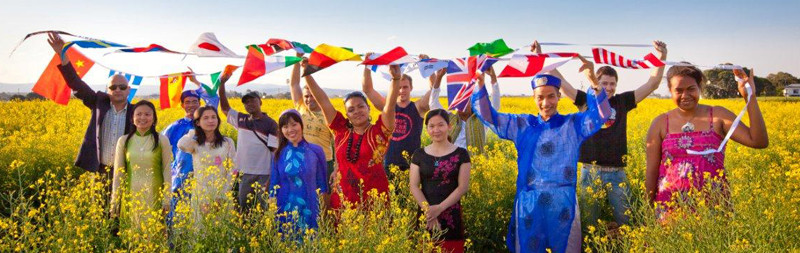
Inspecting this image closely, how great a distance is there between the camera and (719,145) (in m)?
3.55

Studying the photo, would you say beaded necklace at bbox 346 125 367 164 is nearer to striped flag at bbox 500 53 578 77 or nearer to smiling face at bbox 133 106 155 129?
striped flag at bbox 500 53 578 77

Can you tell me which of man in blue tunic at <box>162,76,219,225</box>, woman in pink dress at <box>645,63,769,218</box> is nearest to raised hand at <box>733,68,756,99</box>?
woman in pink dress at <box>645,63,769,218</box>

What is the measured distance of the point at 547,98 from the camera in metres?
3.65

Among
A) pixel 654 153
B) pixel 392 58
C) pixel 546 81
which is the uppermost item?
pixel 392 58

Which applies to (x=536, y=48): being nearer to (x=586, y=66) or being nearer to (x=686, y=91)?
(x=586, y=66)

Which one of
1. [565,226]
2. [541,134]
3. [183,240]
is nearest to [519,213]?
[565,226]

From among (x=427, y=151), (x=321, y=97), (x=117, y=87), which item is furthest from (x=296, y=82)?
(x=117, y=87)

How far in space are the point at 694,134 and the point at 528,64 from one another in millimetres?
1158

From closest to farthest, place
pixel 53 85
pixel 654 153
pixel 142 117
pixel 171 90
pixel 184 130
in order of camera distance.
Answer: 1. pixel 654 153
2. pixel 142 117
3. pixel 53 85
4. pixel 184 130
5. pixel 171 90

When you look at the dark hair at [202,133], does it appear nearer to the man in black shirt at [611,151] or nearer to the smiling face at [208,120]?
the smiling face at [208,120]

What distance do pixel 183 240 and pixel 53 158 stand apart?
6.04 m

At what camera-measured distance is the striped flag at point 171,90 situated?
245 inches

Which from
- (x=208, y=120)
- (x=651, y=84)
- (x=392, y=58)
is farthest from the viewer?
(x=208, y=120)

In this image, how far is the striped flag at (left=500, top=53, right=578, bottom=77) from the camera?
13.0ft
